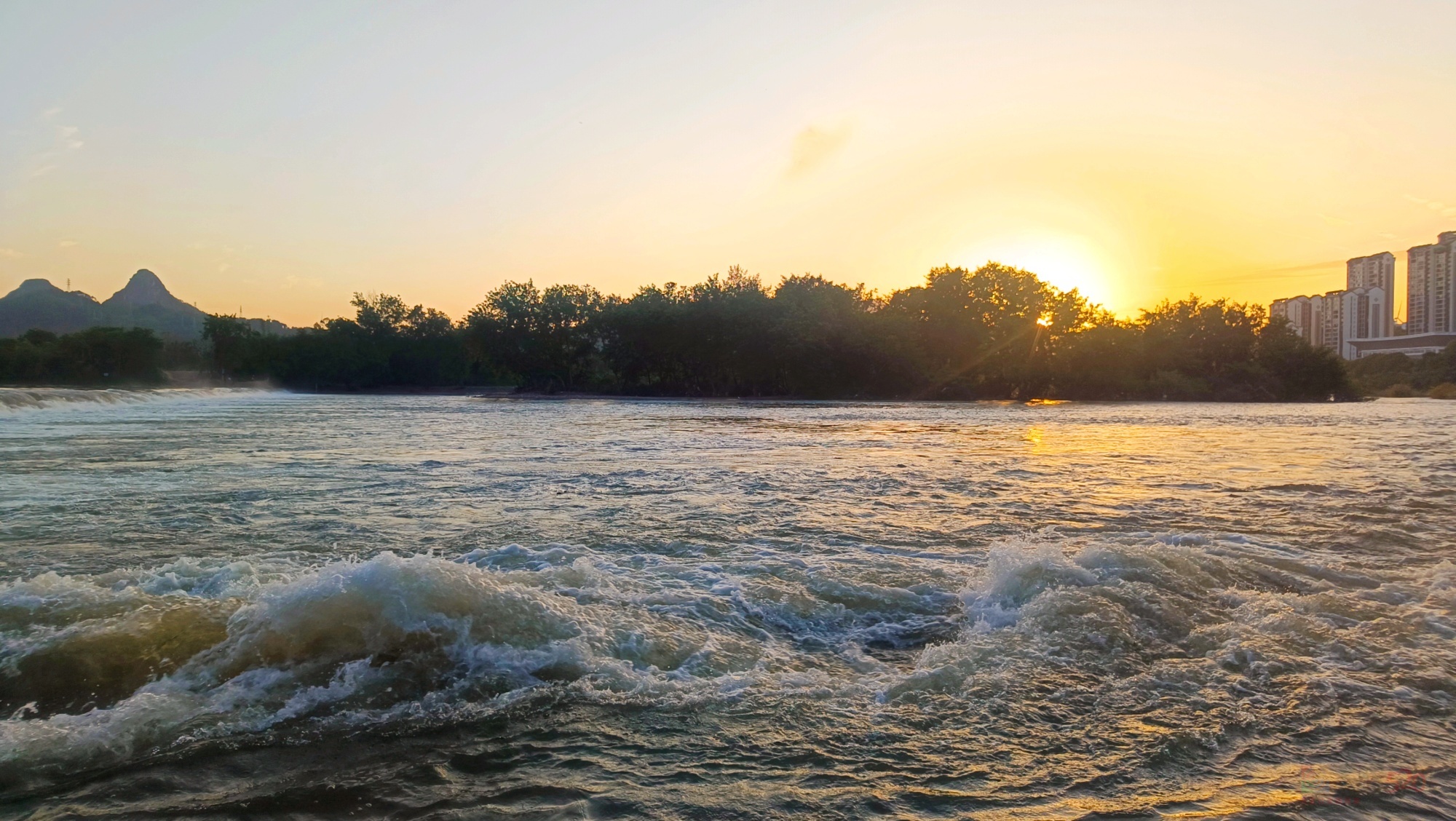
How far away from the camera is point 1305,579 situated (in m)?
5.88

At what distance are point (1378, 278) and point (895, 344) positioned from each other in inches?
3523

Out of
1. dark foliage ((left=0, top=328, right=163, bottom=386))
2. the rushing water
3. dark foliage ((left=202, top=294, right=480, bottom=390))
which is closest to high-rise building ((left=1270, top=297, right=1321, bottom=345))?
dark foliage ((left=202, top=294, right=480, bottom=390))

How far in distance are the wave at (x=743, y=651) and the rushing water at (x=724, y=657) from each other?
22 mm

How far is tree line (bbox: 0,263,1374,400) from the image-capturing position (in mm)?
54438

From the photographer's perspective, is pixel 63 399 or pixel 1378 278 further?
pixel 1378 278

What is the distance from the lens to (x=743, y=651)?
4.49 m

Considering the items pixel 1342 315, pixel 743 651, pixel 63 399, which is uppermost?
pixel 1342 315

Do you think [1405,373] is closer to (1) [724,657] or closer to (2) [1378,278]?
(2) [1378,278]

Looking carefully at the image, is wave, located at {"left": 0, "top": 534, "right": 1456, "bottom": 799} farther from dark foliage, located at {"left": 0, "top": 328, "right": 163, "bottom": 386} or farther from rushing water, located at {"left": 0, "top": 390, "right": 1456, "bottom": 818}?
dark foliage, located at {"left": 0, "top": 328, "right": 163, "bottom": 386}

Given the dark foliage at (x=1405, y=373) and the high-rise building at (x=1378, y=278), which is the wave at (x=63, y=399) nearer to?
the dark foliage at (x=1405, y=373)

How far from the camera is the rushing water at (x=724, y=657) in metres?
2.95

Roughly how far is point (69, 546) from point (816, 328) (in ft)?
171

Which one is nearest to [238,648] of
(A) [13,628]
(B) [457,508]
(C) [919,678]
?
(A) [13,628]

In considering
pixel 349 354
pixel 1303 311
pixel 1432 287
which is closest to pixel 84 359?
pixel 349 354
